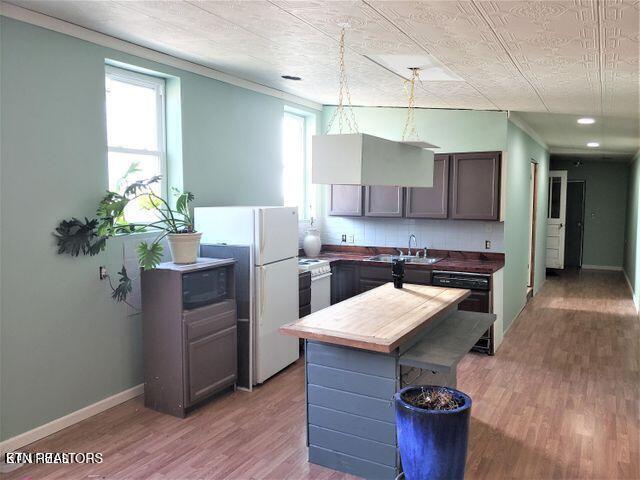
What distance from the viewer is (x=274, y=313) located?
174 inches

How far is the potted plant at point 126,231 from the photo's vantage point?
3.42 m

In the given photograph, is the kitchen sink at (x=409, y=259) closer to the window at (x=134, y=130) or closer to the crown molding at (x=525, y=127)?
the crown molding at (x=525, y=127)

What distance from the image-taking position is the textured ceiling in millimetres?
2537

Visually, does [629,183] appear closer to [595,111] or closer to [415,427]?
[595,111]

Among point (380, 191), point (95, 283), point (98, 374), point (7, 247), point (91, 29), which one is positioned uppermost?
point (91, 29)

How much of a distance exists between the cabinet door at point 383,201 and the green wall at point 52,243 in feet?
8.99

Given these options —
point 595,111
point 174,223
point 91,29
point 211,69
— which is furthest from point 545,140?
point 91,29

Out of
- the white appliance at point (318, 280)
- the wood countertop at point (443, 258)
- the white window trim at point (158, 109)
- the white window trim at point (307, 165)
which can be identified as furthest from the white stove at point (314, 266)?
the white window trim at point (158, 109)

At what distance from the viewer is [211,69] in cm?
450

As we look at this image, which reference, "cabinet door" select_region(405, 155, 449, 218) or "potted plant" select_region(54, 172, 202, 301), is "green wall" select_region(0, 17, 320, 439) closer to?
"potted plant" select_region(54, 172, 202, 301)

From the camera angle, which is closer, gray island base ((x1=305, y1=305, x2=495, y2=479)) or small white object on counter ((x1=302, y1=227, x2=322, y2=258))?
gray island base ((x1=305, y1=305, x2=495, y2=479))

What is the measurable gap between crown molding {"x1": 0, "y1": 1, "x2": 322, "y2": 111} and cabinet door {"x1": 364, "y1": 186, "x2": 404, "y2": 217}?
1.59 m

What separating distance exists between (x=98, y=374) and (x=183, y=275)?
930 millimetres

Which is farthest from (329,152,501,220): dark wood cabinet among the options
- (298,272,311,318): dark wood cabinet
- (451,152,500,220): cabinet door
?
(298,272,311,318): dark wood cabinet
